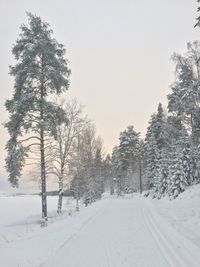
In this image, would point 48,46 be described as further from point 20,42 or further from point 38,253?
point 38,253

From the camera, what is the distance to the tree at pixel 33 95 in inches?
857

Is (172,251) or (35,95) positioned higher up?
(35,95)

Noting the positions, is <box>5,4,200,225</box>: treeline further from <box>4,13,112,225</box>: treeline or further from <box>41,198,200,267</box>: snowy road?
<box>41,198,200,267</box>: snowy road

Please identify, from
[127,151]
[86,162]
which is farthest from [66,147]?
[127,151]

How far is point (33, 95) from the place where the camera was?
22.1 meters

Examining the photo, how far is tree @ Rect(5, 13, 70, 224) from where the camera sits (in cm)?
2177

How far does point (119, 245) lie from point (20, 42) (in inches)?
626

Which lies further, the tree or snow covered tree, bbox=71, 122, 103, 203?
snow covered tree, bbox=71, 122, 103, 203

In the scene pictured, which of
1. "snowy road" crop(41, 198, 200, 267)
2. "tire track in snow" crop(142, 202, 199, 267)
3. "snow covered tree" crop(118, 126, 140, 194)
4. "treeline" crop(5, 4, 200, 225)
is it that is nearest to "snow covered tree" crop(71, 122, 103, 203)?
"treeline" crop(5, 4, 200, 225)

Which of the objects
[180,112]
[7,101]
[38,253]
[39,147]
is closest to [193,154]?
[180,112]

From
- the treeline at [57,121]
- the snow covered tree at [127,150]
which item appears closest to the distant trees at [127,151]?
the snow covered tree at [127,150]

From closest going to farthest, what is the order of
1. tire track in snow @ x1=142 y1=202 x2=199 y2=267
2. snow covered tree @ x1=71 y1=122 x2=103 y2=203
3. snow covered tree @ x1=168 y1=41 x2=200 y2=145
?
tire track in snow @ x1=142 y1=202 x2=199 y2=267 → snow covered tree @ x1=168 y1=41 x2=200 y2=145 → snow covered tree @ x1=71 y1=122 x2=103 y2=203

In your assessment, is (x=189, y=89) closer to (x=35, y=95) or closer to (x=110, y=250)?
(x=35, y=95)

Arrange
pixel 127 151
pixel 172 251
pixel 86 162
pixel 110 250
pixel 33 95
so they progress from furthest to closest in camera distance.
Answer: pixel 127 151 < pixel 86 162 < pixel 33 95 < pixel 110 250 < pixel 172 251
